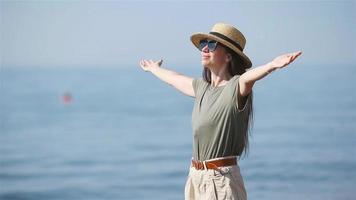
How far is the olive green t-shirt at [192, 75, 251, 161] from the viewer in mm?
3391

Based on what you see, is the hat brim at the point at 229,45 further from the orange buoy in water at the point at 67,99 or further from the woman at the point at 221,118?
the orange buoy in water at the point at 67,99

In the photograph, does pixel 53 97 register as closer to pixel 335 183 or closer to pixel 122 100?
pixel 122 100

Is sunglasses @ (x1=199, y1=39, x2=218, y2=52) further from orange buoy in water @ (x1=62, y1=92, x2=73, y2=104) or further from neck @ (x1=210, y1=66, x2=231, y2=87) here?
orange buoy in water @ (x1=62, y1=92, x2=73, y2=104)

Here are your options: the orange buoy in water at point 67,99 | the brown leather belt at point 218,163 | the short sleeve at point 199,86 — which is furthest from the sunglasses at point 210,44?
the orange buoy in water at point 67,99

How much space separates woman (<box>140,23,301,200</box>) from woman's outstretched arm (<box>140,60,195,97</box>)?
0.41 ft

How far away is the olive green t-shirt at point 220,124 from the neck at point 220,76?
33 mm

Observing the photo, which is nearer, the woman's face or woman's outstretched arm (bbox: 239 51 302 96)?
woman's outstretched arm (bbox: 239 51 302 96)

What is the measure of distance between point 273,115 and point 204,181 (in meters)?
7.03

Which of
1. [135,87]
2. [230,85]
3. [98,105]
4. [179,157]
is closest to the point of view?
[230,85]

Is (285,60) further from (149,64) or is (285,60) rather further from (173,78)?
(149,64)

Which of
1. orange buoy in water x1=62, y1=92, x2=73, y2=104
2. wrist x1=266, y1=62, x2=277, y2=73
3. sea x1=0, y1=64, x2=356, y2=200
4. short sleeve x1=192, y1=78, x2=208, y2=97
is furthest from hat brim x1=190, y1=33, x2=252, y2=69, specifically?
orange buoy in water x1=62, y1=92, x2=73, y2=104

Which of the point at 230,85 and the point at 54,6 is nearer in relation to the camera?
the point at 230,85

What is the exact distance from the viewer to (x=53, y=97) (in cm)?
1184

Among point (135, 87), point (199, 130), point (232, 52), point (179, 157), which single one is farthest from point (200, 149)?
point (135, 87)
